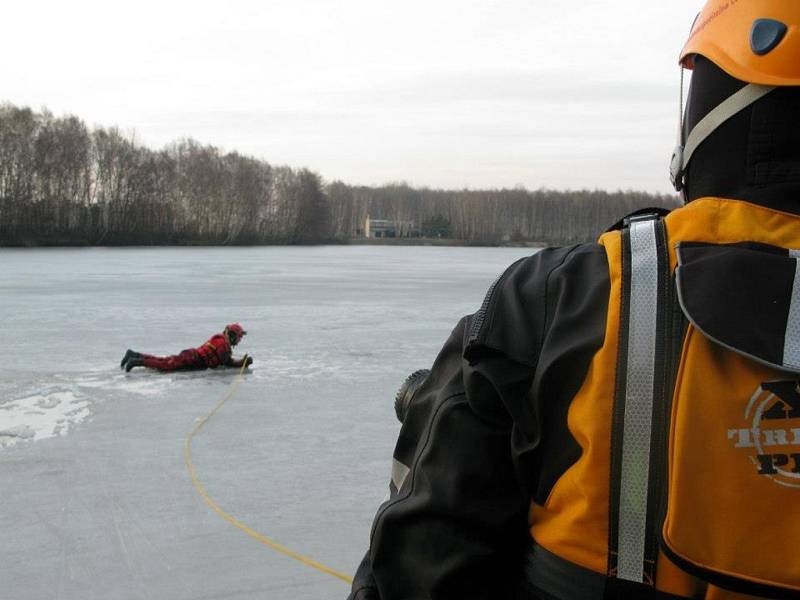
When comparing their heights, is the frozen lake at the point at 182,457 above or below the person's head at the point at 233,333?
below

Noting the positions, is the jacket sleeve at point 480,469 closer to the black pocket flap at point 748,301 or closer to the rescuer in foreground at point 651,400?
the rescuer in foreground at point 651,400

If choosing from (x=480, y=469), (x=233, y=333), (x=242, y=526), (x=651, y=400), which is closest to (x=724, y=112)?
(x=651, y=400)

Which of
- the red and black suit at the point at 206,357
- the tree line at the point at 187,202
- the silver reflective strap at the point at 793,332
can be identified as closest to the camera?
the silver reflective strap at the point at 793,332

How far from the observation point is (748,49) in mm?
1169

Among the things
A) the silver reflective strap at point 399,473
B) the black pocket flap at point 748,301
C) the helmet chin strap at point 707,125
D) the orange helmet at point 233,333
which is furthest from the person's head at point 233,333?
the black pocket flap at point 748,301

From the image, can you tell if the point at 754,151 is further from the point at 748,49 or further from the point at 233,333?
the point at 233,333

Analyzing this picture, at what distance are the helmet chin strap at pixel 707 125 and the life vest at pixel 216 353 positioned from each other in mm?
6864

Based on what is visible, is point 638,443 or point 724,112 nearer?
point 638,443

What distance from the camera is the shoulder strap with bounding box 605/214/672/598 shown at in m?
1.07

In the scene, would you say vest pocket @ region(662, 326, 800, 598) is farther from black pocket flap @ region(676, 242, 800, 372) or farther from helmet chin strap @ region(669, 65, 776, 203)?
helmet chin strap @ region(669, 65, 776, 203)

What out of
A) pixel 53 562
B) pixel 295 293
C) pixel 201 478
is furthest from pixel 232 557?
pixel 295 293

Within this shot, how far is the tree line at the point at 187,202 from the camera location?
5725 cm

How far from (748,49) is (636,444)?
58 centimetres

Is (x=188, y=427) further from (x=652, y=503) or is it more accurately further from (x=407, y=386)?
(x=652, y=503)
